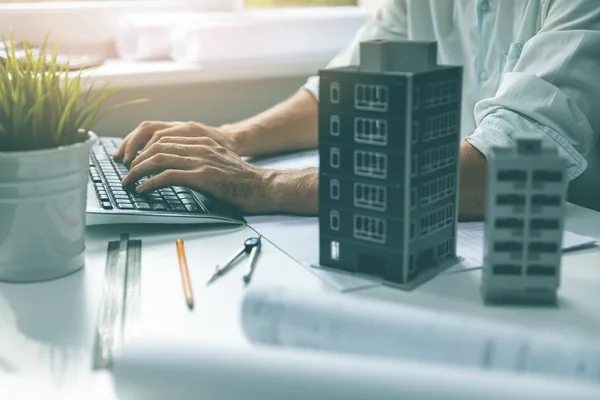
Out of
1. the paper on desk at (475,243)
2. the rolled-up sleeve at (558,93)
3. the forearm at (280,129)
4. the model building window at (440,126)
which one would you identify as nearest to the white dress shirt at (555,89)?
the rolled-up sleeve at (558,93)

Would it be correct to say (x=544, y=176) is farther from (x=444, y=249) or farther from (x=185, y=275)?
(x=185, y=275)

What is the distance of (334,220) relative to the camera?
691 millimetres

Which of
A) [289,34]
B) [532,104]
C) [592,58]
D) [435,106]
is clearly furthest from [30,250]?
[289,34]

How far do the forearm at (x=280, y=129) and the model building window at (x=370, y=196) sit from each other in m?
0.65

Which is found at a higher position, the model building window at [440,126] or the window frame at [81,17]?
the window frame at [81,17]

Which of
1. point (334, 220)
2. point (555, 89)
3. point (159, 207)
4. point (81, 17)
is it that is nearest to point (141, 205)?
point (159, 207)

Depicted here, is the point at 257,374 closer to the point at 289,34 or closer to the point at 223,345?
the point at 223,345

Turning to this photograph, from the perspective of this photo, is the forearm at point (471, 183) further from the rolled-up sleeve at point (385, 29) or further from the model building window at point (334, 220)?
the rolled-up sleeve at point (385, 29)

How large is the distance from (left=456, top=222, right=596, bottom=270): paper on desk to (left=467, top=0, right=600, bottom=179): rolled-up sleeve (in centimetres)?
12

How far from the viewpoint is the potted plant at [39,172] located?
68 centimetres

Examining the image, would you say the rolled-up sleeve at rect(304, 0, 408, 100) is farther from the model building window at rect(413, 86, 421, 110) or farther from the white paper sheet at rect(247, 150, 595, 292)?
the model building window at rect(413, 86, 421, 110)

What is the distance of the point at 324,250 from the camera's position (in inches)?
28.2

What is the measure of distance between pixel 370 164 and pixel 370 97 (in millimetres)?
60

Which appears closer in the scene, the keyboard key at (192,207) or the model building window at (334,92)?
the model building window at (334,92)
